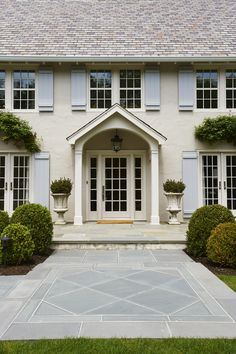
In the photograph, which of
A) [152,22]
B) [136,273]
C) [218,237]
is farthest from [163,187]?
[152,22]

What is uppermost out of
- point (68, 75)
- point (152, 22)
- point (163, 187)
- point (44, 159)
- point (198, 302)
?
point (152, 22)

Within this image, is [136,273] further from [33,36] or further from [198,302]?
[33,36]

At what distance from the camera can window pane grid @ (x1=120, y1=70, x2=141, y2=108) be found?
11945 mm

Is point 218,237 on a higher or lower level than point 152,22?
lower

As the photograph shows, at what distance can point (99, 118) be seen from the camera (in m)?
10.7

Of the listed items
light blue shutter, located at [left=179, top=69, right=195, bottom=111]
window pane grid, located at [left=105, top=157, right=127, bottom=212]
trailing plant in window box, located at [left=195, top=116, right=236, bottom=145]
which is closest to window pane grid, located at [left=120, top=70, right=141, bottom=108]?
light blue shutter, located at [left=179, top=69, right=195, bottom=111]

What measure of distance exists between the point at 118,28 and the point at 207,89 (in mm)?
4254

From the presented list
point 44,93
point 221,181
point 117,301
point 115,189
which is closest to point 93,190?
point 115,189

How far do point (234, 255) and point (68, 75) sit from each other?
855cm

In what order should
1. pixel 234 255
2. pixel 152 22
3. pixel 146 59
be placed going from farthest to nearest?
pixel 152 22 → pixel 146 59 → pixel 234 255

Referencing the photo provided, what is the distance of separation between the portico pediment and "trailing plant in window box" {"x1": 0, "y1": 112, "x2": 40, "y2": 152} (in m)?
1.45

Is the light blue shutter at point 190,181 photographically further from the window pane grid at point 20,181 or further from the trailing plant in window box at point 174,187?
the window pane grid at point 20,181

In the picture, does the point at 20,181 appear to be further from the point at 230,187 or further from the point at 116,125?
the point at 230,187

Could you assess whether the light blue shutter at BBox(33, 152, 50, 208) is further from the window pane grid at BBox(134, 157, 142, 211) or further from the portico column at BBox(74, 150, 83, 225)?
the window pane grid at BBox(134, 157, 142, 211)
